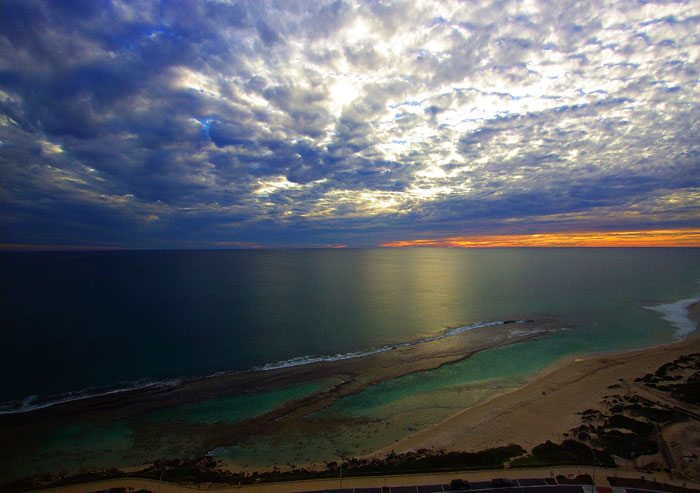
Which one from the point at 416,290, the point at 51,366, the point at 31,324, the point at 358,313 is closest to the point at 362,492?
the point at 51,366

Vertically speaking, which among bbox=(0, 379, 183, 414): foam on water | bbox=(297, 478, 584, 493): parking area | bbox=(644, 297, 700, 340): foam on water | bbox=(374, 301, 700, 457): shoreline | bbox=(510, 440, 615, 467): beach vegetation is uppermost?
bbox=(0, 379, 183, 414): foam on water

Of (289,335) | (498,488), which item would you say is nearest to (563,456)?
(498,488)

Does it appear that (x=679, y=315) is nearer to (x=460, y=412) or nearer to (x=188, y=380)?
(x=460, y=412)

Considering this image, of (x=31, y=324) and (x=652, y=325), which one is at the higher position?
(x=31, y=324)

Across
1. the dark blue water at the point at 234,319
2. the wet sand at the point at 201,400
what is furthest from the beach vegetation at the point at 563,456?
the dark blue water at the point at 234,319

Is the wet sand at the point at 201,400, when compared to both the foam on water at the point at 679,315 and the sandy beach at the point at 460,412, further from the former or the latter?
the foam on water at the point at 679,315

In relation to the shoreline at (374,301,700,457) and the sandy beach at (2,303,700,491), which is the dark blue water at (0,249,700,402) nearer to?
the sandy beach at (2,303,700,491)

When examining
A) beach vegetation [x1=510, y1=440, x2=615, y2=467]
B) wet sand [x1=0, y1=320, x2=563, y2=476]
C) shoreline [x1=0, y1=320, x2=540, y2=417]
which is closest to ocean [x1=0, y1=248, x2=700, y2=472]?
shoreline [x1=0, y1=320, x2=540, y2=417]

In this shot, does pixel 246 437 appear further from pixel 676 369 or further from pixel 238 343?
pixel 676 369

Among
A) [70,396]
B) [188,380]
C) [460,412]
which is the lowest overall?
[460,412]
